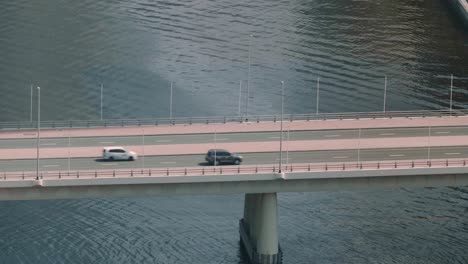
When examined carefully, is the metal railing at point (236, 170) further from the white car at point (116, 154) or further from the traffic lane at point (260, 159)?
the white car at point (116, 154)

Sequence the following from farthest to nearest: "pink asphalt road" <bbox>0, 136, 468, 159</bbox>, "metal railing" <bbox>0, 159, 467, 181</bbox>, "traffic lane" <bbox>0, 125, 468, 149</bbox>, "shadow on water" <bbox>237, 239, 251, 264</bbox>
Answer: "traffic lane" <bbox>0, 125, 468, 149</bbox> → "pink asphalt road" <bbox>0, 136, 468, 159</bbox> → "shadow on water" <bbox>237, 239, 251, 264</bbox> → "metal railing" <bbox>0, 159, 467, 181</bbox>

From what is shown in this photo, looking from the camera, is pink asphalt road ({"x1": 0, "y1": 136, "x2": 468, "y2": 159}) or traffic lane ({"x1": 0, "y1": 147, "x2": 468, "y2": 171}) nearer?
traffic lane ({"x1": 0, "y1": 147, "x2": 468, "y2": 171})

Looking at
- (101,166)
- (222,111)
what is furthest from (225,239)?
(222,111)

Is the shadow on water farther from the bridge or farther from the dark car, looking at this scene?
the dark car

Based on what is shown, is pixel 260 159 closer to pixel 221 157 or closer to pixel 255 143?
pixel 221 157

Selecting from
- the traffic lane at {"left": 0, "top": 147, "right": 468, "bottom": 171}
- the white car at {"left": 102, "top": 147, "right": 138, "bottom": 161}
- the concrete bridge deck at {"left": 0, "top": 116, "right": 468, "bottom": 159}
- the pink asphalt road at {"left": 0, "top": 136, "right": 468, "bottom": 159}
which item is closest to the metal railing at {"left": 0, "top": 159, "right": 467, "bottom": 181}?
the traffic lane at {"left": 0, "top": 147, "right": 468, "bottom": 171}

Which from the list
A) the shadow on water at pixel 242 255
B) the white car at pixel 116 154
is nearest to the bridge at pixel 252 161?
the shadow on water at pixel 242 255
